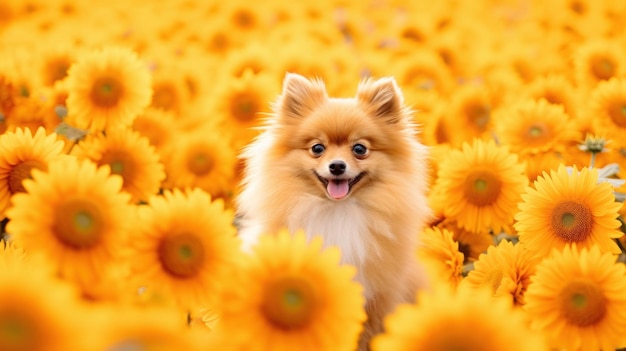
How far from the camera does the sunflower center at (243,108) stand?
14.3ft

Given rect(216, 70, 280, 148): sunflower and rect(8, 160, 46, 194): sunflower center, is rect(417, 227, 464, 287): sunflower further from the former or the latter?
rect(216, 70, 280, 148): sunflower

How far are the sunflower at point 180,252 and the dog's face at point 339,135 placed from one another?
1.29 meters

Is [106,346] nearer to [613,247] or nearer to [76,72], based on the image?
[613,247]

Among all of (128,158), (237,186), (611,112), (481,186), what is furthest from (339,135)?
(611,112)

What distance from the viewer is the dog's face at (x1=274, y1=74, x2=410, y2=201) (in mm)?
2965

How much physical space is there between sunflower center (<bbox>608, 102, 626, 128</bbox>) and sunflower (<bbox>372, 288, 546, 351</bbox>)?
7.98 feet

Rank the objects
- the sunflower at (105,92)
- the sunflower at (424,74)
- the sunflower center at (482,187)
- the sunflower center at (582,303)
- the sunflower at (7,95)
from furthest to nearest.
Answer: the sunflower at (424,74) < the sunflower at (7,95) < the sunflower at (105,92) < the sunflower center at (482,187) < the sunflower center at (582,303)

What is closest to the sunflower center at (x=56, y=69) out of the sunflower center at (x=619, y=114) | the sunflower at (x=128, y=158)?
the sunflower at (x=128, y=158)

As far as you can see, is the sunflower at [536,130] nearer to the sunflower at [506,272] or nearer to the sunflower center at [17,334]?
the sunflower at [506,272]

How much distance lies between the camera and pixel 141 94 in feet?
10.6

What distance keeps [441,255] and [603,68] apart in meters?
2.23

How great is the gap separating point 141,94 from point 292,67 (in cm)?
181

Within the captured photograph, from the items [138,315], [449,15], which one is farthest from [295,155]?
[449,15]

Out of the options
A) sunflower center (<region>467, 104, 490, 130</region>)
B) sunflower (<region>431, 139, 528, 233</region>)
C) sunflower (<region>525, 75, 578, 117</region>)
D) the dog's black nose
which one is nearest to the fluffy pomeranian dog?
the dog's black nose
